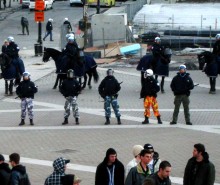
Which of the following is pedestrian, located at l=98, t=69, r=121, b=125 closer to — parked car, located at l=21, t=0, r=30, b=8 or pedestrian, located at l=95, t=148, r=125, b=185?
pedestrian, located at l=95, t=148, r=125, b=185

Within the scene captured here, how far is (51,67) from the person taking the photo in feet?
127

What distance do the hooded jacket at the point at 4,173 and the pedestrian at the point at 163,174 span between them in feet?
8.24

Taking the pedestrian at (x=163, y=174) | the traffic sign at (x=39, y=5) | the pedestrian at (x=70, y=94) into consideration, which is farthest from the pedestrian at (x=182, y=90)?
the traffic sign at (x=39, y=5)

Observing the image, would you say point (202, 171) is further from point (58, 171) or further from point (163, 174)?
point (58, 171)

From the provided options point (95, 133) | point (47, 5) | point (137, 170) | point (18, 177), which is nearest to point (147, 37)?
point (95, 133)

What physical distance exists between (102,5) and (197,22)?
Result: 1529 cm

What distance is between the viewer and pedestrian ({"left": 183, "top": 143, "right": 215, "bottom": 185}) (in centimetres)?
1502

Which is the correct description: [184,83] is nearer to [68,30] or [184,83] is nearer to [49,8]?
[68,30]

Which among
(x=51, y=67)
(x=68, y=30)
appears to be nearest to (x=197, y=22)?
(x=68, y=30)

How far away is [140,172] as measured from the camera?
14.6 meters

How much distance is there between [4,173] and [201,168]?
10.3 ft

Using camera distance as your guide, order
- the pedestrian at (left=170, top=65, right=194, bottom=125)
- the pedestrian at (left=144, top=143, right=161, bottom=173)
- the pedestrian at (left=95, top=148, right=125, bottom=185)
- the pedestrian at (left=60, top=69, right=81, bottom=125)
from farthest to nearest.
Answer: the pedestrian at (left=60, top=69, right=81, bottom=125)
the pedestrian at (left=170, top=65, right=194, bottom=125)
the pedestrian at (left=95, top=148, right=125, bottom=185)
the pedestrian at (left=144, top=143, right=161, bottom=173)

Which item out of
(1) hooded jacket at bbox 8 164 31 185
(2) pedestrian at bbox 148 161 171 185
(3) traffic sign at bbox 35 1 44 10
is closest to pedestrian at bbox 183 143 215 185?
(2) pedestrian at bbox 148 161 171 185

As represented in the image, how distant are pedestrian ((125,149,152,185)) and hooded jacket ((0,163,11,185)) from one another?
6.46 ft
